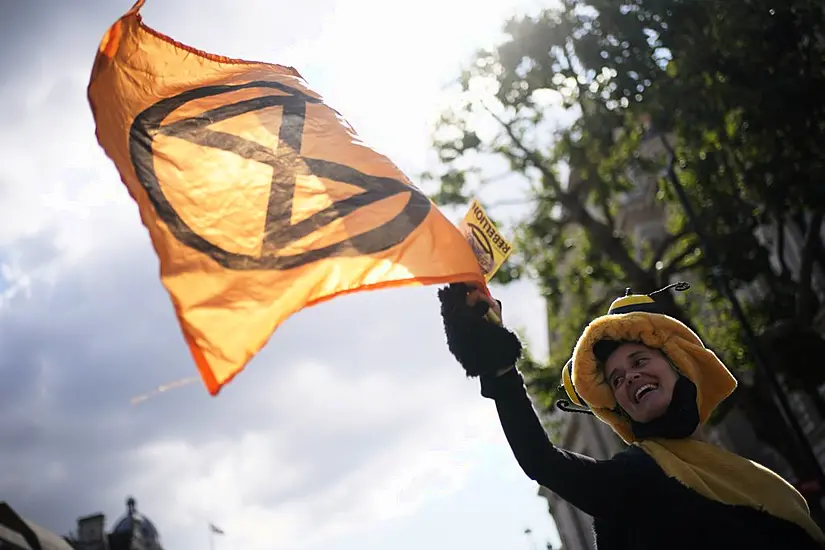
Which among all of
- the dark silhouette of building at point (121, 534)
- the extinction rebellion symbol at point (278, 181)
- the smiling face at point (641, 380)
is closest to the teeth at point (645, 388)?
the smiling face at point (641, 380)

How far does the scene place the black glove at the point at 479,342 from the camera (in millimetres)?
2566

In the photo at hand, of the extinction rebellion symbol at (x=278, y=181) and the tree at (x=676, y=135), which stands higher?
the tree at (x=676, y=135)

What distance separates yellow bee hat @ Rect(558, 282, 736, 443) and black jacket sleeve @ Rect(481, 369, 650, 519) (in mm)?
380

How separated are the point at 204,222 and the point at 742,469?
85.6 inches

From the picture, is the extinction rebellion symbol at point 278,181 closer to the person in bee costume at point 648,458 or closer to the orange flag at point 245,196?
the orange flag at point 245,196

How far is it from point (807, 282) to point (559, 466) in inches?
493

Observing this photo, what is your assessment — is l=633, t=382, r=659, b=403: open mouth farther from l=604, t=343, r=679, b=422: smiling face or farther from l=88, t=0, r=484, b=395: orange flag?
l=88, t=0, r=484, b=395: orange flag

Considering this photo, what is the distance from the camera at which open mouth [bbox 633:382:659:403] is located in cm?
281

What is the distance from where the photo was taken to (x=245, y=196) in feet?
11.1

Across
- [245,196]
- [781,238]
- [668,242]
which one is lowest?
[245,196]

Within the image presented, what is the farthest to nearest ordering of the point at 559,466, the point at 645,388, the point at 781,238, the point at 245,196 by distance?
the point at 781,238
the point at 245,196
the point at 645,388
the point at 559,466

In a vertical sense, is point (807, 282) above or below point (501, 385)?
above

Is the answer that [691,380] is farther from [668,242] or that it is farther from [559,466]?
[668,242]

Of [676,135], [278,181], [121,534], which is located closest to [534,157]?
[676,135]
